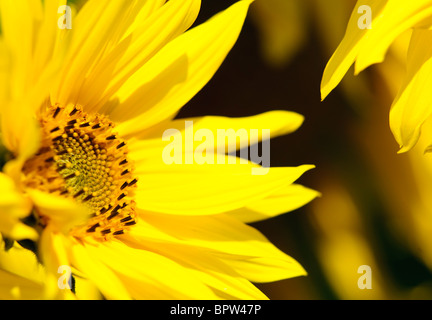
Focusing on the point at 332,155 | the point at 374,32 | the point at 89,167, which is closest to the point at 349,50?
the point at 374,32

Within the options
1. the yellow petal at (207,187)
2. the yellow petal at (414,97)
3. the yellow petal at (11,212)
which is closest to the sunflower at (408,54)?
the yellow petal at (414,97)

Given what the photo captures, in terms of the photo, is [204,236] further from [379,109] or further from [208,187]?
[379,109]

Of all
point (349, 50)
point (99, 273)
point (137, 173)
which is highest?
point (349, 50)

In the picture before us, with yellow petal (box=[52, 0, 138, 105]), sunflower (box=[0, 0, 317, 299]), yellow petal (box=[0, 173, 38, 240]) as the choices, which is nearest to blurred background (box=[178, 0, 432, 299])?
sunflower (box=[0, 0, 317, 299])

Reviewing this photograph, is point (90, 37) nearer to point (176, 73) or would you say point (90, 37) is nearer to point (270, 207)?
point (176, 73)

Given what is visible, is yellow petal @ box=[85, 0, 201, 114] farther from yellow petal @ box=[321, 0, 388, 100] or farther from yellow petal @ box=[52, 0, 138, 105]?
yellow petal @ box=[321, 0, 388, 100]

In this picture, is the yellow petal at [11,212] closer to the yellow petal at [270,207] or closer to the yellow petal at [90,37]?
the yellow petal at [90,37]
